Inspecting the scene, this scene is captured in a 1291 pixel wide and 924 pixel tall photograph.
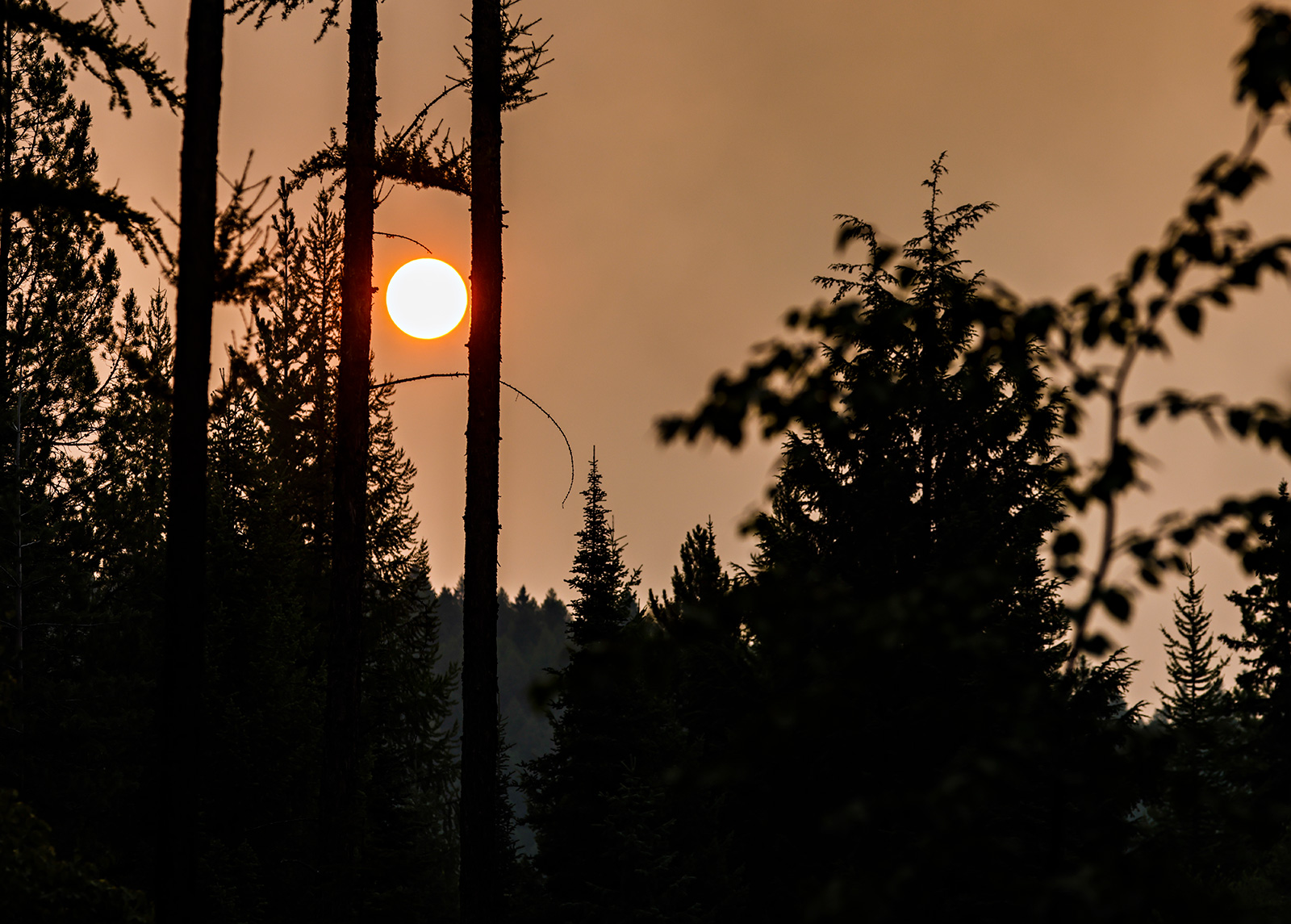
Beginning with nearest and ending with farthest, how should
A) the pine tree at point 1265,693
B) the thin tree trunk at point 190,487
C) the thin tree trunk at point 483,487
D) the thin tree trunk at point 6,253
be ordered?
the thin tree trunk at point 190,487
the thin tree trunk at point 483,487
the thin tree trunk at point 6,253
the pine tree at point 1265,693

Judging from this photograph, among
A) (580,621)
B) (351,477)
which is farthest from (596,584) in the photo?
(351,477)

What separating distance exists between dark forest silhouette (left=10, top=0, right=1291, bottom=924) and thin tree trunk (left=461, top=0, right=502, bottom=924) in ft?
0.14

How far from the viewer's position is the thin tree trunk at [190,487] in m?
6.55

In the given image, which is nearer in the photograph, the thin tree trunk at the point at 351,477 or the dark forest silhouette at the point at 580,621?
the dark forest silhouette at the point at 580,621

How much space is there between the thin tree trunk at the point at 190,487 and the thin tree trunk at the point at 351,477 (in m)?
4.55

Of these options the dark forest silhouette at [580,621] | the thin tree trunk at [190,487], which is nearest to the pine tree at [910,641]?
the dark forest silhouette at [580,621]

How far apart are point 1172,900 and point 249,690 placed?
63.3ft

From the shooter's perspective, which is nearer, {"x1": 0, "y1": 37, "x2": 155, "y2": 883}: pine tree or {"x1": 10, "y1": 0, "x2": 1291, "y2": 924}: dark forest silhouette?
{"x1": 10, "y1": 0, "x2": 1291, "y2": 924}: dark forest silhouette

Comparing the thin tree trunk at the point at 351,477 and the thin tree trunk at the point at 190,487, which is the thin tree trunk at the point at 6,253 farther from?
the thin tree trunk at the point at 190,487

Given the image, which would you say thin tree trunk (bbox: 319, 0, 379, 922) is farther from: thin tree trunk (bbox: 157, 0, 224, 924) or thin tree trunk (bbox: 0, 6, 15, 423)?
thin tree trunk (bbox: 0, 6, 15, 423)

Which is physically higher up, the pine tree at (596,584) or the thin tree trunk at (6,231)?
the thin tree trunk at (6,231)

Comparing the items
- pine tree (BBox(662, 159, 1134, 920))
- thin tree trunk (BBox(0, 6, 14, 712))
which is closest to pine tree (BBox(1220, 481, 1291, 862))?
pine tree (BBox(662, 159, 1134, 920))

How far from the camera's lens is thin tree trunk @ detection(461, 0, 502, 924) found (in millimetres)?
9703

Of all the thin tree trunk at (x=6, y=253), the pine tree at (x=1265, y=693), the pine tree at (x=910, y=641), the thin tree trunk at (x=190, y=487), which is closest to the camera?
the pine tree at (x=910, y=641)
